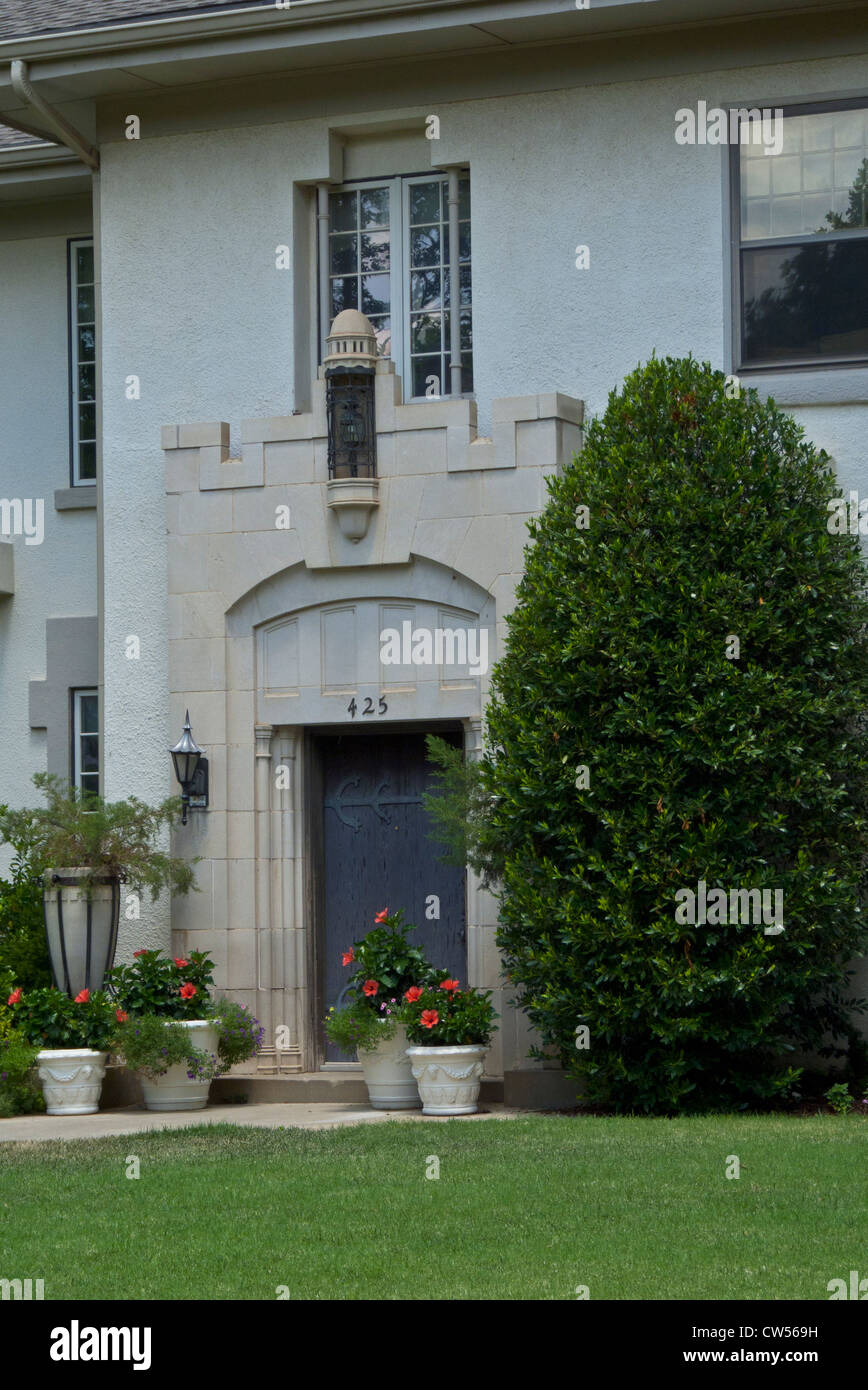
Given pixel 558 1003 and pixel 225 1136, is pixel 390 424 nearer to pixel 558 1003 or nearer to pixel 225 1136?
pixel 558 1003

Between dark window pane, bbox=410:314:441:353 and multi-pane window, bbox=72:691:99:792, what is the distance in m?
3.88

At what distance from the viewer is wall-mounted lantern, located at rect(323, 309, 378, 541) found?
1346cm

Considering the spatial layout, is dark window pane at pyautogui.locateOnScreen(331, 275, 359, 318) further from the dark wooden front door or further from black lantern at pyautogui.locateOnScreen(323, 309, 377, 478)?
the dark wooden front door

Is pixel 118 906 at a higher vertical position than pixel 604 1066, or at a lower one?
higher

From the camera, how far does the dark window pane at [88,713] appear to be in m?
15.7

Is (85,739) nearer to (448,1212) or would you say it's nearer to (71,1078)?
(71,1078)

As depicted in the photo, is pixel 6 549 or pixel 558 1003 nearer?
pixel 558 1003

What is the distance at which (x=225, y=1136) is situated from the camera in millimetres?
10898

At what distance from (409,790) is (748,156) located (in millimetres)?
4975

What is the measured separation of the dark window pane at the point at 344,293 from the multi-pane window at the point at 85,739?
12.1 ft

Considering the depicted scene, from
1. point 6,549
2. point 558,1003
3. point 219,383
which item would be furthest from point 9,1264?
point 6,549

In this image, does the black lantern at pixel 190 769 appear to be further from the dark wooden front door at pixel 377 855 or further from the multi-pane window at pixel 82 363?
the multi-pane window at pixel 82 363

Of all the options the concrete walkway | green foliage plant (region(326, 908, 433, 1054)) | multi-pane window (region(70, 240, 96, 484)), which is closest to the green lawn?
the concrete walkway

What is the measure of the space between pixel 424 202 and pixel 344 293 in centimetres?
89
